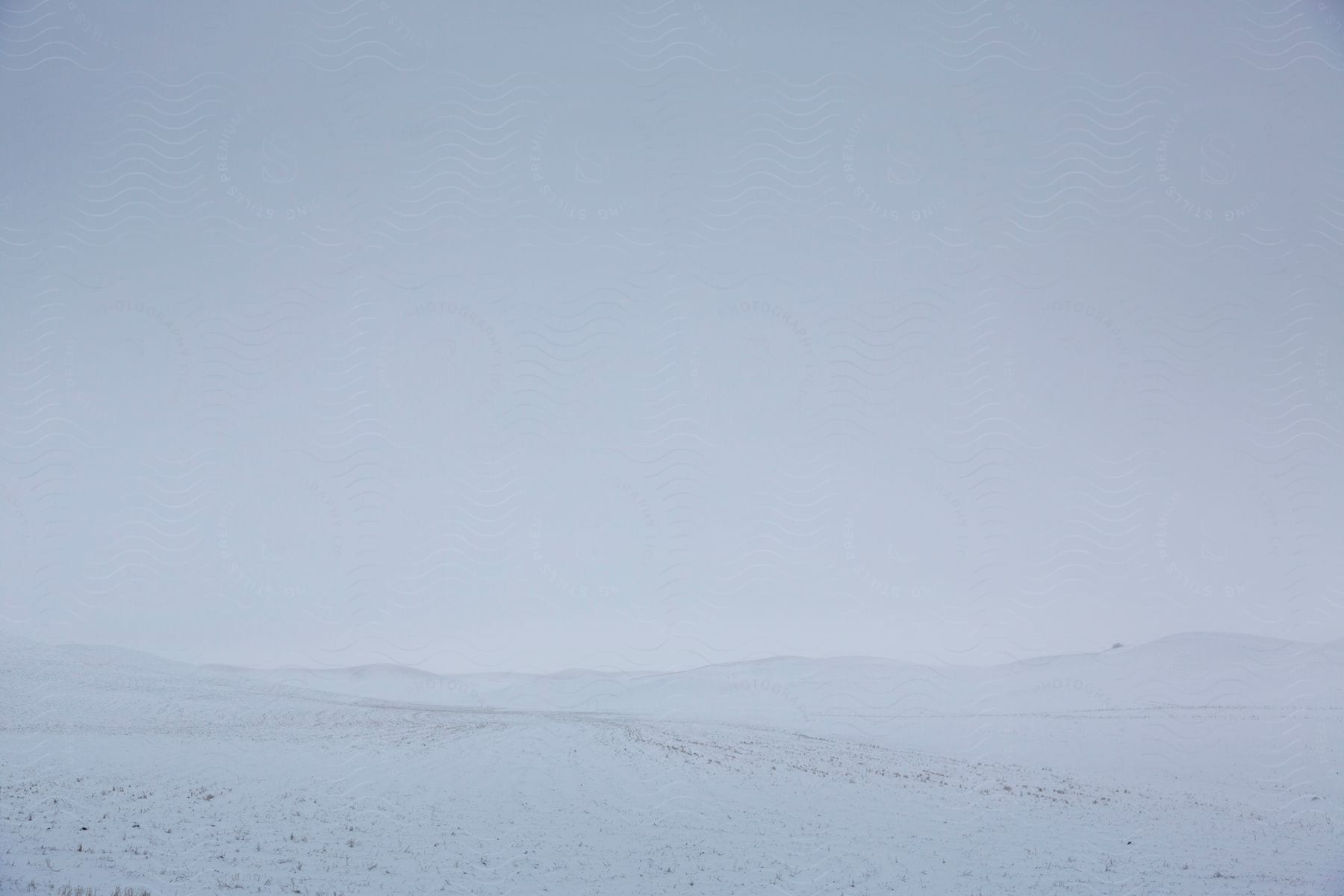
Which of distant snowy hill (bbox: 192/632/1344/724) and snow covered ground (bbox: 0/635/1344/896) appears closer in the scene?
snow covered ground (bbox: 0/635/1344/896)

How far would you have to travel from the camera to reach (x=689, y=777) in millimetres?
9852

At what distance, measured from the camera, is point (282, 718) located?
43.2ft

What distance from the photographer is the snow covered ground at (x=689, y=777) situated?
23.9ft

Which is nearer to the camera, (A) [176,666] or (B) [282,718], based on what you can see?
(A) [176,666]

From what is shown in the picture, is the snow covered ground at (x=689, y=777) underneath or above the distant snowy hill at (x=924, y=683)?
underneath

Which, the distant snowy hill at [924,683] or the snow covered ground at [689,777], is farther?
the distant snowy hill at [924,683]

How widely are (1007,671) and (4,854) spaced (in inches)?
409

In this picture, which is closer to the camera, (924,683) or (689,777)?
(689,777)

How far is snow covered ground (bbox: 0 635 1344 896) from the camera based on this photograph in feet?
23.9

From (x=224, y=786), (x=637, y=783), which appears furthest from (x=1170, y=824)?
(x=224, y=786)

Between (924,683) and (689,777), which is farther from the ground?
(924,683)

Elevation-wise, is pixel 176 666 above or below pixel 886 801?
above

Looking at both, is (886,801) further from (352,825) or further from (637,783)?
(352,825)

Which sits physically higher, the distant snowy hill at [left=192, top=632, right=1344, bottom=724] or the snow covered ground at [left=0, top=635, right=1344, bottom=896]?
the distant snowy hill at [left=192, top=632, right=1344, bottom=724]
